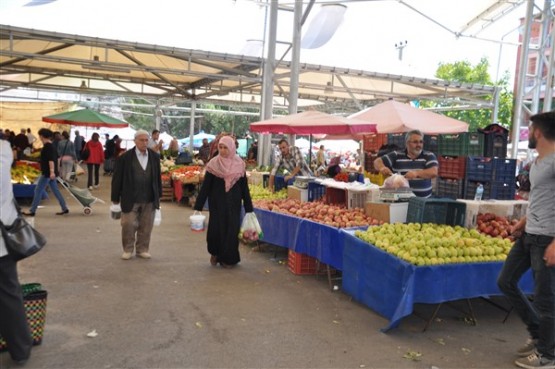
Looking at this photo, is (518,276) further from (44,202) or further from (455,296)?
(44,202)

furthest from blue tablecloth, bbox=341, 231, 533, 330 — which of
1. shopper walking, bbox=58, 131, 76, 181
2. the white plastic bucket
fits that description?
shopper walking, bbox=58, 131, 76, 181

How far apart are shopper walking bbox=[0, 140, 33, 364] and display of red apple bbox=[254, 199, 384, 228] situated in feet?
11.5

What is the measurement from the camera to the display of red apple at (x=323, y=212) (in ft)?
19.5

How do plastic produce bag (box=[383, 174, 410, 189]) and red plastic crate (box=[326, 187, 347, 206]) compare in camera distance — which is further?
Answer: red plastic crate (box=[326, 187, 347, 206])

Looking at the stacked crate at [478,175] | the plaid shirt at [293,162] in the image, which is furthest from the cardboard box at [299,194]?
the stacked crate at [478,175]

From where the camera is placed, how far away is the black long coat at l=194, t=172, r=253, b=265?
639cm

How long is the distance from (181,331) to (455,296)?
2.46 meters

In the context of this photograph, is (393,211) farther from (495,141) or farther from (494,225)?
(495,141)

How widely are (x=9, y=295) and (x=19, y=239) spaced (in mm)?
380

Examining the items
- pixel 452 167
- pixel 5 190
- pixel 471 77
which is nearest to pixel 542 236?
pixel 5 190

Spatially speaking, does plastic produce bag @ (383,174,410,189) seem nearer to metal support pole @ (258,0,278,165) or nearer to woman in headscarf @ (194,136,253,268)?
woman in headscarf @ (194,136,253,268)

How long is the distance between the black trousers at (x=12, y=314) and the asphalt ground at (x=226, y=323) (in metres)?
0.16

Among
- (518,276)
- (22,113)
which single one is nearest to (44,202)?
(518,276)

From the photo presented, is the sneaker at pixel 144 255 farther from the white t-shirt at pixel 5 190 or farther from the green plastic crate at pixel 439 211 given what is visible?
the green plastic crate at pixel 439 211
